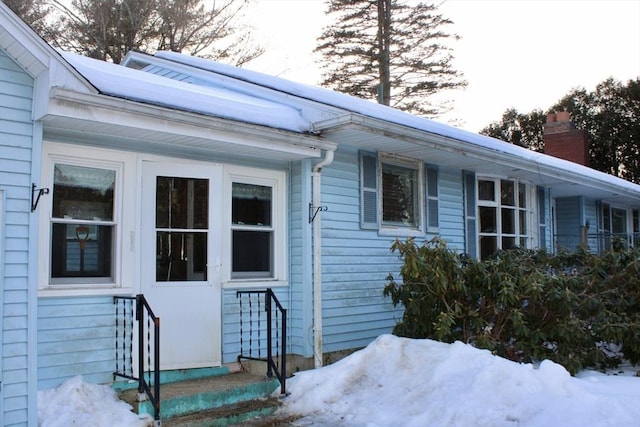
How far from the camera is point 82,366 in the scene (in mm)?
5375

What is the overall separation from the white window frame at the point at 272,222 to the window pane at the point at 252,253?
0.06 m

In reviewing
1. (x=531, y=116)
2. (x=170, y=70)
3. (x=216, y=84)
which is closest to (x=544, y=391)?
(x=216, y=84)

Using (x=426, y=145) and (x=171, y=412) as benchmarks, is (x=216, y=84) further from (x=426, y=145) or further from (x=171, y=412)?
(x=171, y=412)

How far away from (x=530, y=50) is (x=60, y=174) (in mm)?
16983

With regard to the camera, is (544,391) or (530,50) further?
(530,50)

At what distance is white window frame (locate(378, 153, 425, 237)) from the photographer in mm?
8258

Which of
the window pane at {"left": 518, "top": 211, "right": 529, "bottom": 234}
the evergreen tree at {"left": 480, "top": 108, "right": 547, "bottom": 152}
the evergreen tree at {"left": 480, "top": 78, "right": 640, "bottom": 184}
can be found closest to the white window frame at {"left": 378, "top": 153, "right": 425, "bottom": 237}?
the window pane at {"left": 518, "top": 211, "right": 529, "bottom": 234}

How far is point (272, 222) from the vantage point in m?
7.12

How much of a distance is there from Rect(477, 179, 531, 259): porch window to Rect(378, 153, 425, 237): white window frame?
1837 millimetres

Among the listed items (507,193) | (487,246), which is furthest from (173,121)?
(507,193)

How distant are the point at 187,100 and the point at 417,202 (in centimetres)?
411

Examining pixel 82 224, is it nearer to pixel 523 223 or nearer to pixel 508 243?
pixel 508 243

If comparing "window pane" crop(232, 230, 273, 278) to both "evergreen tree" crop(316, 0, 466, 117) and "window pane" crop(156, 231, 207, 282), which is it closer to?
"window pane" crop(156, 231, 207, 282)

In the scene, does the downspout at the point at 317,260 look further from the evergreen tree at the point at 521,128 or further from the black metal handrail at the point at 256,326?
the evergreen tree at the point at 521,128
